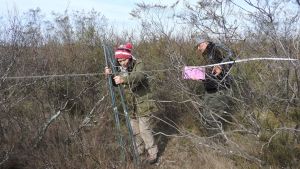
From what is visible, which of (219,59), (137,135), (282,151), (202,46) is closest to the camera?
(282,151)

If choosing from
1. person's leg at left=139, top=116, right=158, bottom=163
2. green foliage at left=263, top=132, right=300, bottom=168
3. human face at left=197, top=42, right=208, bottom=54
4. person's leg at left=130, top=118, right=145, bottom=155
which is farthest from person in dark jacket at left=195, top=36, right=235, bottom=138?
person's leg at left=130, top=118, right=145, bottom=155

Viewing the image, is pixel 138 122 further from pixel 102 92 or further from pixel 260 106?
pixel 260 106

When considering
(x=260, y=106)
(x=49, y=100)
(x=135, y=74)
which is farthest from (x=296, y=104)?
(x=49, y=100)

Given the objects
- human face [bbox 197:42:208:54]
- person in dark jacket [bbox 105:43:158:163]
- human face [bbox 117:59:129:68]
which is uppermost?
human face [bbox 197:42:208:54]

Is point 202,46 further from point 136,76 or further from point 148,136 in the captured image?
point 148,136

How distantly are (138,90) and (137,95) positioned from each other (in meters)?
0.06

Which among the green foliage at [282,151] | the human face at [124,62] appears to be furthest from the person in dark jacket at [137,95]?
the green foliage at [282,151]

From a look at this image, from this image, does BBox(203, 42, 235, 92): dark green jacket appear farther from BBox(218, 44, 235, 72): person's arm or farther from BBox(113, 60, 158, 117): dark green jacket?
BBox(113, 60, 158, 117): dark green jacket

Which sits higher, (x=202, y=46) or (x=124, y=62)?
(x=202, y=46)

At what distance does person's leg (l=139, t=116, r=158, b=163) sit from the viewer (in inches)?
225

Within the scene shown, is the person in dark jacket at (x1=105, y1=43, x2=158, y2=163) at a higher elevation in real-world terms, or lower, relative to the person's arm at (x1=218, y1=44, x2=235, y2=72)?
lower

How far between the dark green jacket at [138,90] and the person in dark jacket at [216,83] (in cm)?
64

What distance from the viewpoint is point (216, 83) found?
18.0ft

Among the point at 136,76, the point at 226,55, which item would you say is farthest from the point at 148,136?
the point at 226,55
